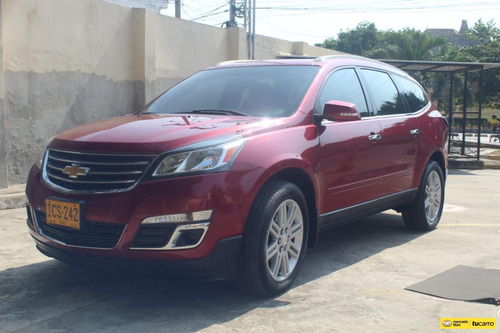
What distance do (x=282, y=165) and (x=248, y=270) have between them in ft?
2.51

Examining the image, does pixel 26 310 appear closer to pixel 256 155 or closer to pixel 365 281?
pixel 256 155

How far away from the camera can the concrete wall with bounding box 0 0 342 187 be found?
28.9 ft

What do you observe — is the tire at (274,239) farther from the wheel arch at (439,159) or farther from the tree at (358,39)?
the tree at (358,39)

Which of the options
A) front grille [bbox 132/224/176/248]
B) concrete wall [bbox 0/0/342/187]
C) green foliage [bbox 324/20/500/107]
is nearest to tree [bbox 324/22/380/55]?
green foliage [bbox 324/20/500/107]

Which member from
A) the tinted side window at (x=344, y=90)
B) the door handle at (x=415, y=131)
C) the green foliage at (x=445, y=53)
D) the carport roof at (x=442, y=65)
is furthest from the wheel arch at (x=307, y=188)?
the green foliage at (x=445, y=53)

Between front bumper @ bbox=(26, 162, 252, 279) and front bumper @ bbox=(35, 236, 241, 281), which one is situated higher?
front bumper @ bbox=(26, 162, 252, 279)

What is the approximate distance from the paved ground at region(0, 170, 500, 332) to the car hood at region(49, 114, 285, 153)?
98 centimetres

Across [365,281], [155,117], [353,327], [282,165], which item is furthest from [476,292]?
[155,117]

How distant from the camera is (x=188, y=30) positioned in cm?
1312

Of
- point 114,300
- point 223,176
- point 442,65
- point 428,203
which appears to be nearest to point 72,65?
point 428,203

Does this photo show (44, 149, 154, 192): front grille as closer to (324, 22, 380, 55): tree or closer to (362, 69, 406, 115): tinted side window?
(362, 69, 406, 115): tinted side window

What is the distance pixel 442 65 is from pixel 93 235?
12396mm

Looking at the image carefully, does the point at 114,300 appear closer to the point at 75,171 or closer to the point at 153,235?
the point at 153,235

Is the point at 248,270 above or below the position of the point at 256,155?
below
